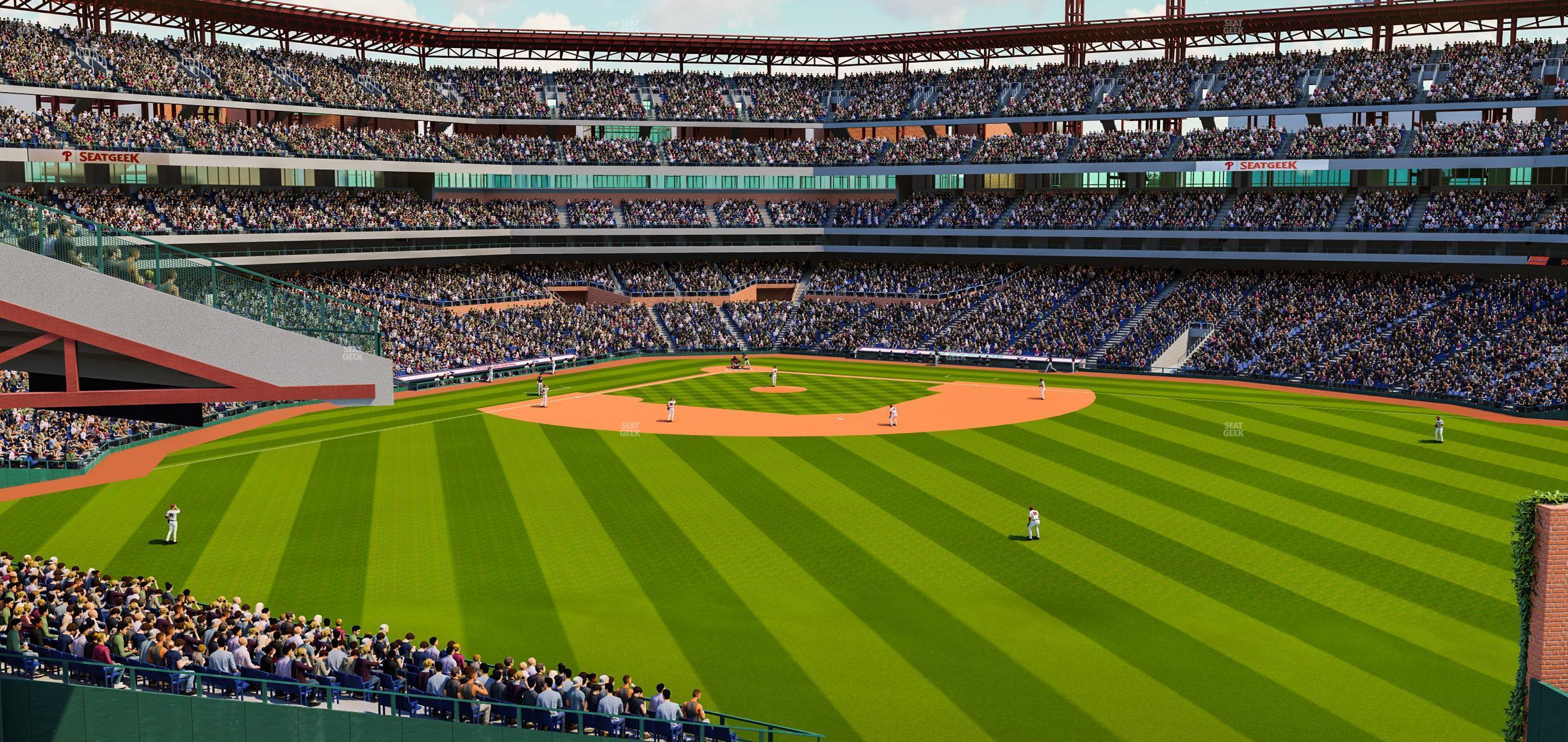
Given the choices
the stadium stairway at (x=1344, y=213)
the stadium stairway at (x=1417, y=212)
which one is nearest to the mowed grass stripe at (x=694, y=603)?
the stadium stairway at (x=1344, y=213)

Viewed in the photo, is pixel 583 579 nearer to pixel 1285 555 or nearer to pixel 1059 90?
pixel 1285 555

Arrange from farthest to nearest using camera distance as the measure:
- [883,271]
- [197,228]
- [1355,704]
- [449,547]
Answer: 1. [883,271]
2. [197,228]
3. [449,547]
4. [1355,704]

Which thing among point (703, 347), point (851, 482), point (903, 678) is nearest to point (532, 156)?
point (703, 347)

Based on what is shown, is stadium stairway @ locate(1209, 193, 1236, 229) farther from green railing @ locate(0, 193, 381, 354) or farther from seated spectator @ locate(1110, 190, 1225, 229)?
green railing @ locate(0, 193, 381, 354)

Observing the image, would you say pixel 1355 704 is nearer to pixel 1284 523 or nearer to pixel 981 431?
pixel 1284 523

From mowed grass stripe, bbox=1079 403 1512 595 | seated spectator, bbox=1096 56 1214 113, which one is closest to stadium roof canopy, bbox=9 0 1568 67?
seated spectator, bbox=1096 56 1214 113

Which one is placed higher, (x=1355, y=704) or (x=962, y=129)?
(x=962, y=129)

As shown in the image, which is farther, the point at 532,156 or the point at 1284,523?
the point at 532,156

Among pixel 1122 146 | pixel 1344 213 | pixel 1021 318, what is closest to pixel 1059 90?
pixel 1122 146
